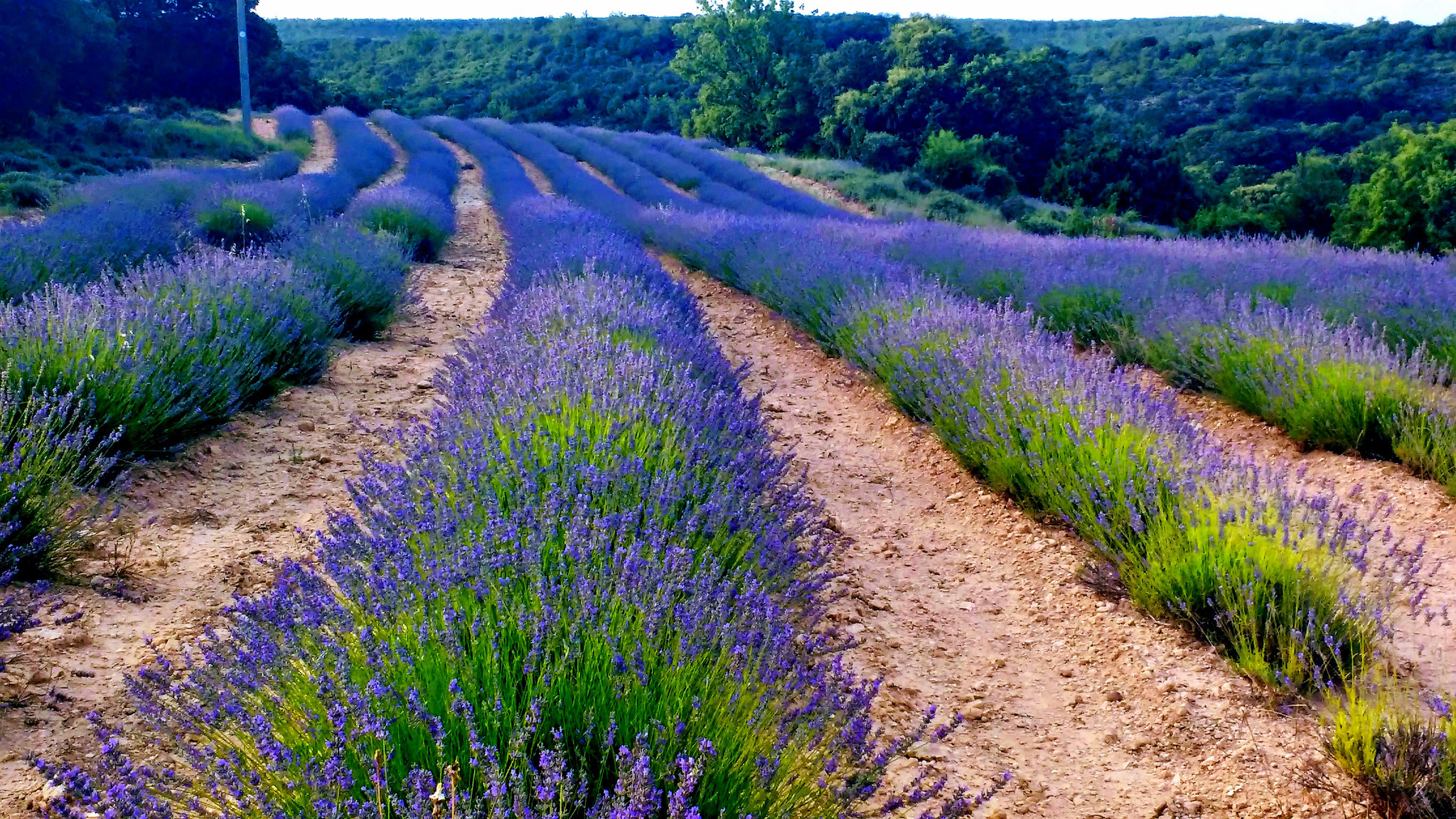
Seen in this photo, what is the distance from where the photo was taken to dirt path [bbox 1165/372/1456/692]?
8.93 feet

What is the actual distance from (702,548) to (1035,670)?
3.54ft

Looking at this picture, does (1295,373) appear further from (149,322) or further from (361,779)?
(149,322)

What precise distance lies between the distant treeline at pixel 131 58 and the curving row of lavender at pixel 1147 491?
60.1 feet

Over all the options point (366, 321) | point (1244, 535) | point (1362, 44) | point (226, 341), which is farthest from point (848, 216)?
point (1362, 44)

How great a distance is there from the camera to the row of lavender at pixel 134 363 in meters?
2.82

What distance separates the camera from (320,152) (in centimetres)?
2091

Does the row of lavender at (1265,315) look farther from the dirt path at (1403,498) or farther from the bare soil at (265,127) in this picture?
the bare soil at (265,127)

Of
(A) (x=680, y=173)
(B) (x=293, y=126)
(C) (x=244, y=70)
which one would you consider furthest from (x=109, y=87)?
(A) (x=680, y=173)

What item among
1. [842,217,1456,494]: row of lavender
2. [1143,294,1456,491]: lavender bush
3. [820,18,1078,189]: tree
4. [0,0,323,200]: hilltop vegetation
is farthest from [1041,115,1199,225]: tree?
[0,0,323,200]: hilltop vegetation

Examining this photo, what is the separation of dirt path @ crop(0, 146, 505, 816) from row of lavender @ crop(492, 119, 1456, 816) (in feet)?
8.07

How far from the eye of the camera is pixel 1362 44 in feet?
121

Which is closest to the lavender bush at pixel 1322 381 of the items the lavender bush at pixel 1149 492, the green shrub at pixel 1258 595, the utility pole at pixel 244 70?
the lavender bush at pixel 1149 492

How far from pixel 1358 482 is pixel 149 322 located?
5096 millimetres

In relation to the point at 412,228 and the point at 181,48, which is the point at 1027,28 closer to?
the point at 181,48
